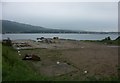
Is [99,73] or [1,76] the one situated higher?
[1,76]

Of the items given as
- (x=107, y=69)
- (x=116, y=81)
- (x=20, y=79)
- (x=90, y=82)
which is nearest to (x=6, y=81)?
(x=20, y=79)

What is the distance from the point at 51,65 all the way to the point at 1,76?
26.6 feet

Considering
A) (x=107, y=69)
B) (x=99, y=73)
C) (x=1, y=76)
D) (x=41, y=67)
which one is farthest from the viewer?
(x=41, y=67)

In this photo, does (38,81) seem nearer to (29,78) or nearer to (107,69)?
(29,78)

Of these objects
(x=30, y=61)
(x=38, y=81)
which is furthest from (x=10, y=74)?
(x=30, y=61)

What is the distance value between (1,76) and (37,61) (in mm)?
9430

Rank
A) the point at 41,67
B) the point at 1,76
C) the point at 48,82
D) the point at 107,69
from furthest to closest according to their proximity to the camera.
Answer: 1. the point at 41,67
2. the point at 107,69
3. the point at 1,76
4. the point at 48,82

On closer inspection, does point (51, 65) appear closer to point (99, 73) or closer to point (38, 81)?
point (99, 73)

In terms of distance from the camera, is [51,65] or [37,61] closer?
[51,65]

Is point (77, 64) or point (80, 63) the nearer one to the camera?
point (77, 64)

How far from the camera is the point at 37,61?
1744 cm

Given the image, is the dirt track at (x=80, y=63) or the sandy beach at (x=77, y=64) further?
the dirt track at (x=80, y=63)

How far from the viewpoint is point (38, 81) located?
7.48 meters

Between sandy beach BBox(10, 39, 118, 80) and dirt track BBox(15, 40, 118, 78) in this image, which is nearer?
sandy beach BBox(10, 39, 118, 80)
